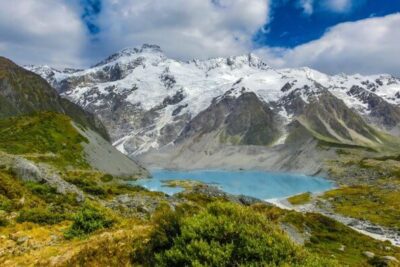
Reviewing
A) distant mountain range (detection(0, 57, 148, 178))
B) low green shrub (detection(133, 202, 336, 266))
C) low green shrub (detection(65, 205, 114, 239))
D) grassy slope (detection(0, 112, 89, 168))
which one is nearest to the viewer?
low green shrub (detection(133, 202, 336, 266))

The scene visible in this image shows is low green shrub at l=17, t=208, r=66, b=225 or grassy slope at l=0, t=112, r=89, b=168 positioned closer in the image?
low green shrub at l=17, t=208, r=66, b=225

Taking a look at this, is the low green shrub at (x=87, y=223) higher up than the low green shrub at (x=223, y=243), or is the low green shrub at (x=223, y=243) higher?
the low green shrub at (x=223, y=243)

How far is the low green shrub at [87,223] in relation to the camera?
23692 millimetres

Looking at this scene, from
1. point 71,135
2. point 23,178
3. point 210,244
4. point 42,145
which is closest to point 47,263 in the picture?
point 210,244

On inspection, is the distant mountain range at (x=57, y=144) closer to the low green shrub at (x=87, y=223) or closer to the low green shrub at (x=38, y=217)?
the low green shrub at (x=38, y=217)

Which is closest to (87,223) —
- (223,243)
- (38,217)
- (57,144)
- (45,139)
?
(38,217)

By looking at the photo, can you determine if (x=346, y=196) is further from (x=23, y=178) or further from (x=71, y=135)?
(x=23, y=178)

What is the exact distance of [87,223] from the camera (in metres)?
24.1

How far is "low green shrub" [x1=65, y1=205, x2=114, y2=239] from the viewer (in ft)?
77.7

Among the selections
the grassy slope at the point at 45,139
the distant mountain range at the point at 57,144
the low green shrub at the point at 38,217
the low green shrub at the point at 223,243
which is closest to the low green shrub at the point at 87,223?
the low green shrub at the point at 38,217

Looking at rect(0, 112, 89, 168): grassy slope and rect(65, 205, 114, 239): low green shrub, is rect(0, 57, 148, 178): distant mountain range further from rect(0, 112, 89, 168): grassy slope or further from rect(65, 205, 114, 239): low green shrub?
rect(65, 205, 114, 239): low green shrub

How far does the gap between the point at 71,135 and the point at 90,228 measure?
133 metres

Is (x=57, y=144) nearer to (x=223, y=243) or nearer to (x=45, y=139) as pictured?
(x=45, y=139)

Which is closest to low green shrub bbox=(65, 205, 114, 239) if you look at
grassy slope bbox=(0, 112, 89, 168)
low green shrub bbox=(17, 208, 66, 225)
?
low green shrub bbox=(17, 208, 66, 225)
